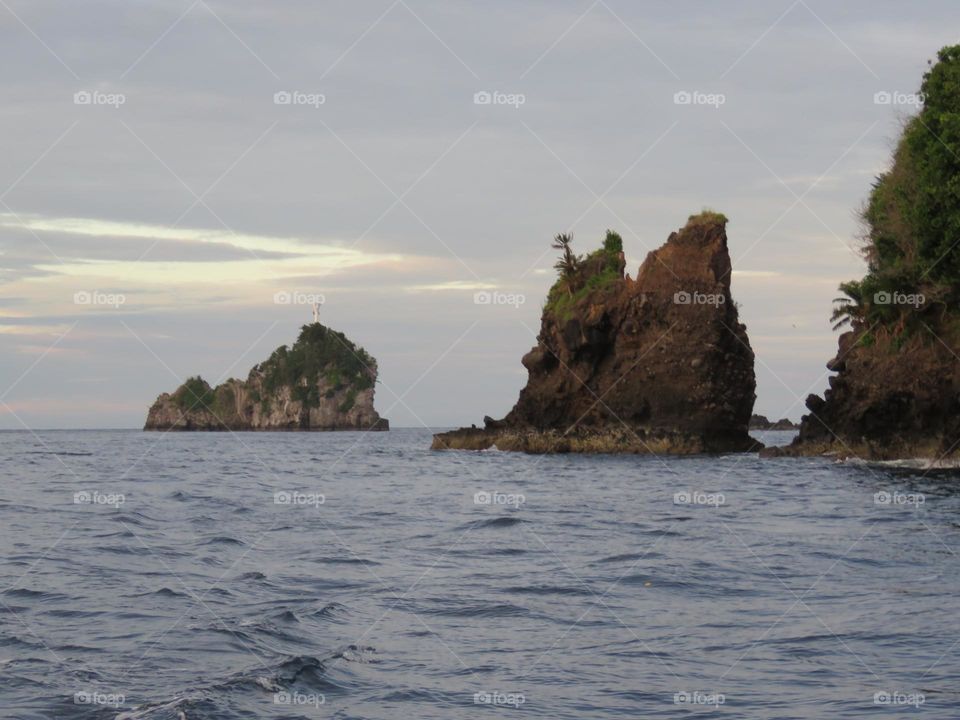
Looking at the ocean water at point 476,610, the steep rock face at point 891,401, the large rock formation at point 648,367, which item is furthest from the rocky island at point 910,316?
the ocean water at point 476,610

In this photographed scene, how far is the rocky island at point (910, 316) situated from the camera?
50062mm

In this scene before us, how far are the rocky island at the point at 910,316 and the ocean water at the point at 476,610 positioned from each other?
2300 cm

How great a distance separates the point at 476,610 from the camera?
15.6 metres

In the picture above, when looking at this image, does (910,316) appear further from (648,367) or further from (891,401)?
(648,367)

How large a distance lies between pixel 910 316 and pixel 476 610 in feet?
155

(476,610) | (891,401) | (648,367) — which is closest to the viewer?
(476,610)

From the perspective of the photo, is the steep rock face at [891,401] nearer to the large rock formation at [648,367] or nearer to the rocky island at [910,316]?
the rocky island at [910,316]

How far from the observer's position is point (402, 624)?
14.7 m

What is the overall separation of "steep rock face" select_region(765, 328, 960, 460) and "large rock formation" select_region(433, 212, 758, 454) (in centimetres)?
974

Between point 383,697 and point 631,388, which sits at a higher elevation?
point 631,388

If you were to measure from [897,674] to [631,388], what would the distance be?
64.0 m

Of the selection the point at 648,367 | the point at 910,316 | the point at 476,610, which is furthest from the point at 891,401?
the point at 476,610

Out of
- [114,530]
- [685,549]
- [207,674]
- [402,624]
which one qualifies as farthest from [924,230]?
[207,674]

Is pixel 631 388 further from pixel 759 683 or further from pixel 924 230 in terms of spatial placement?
pixel 759 683
